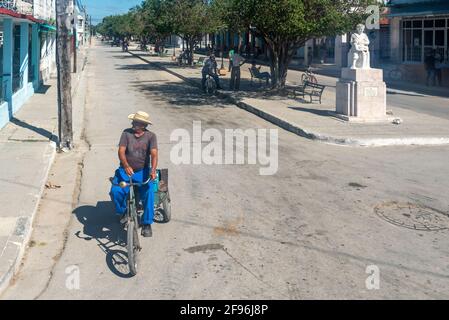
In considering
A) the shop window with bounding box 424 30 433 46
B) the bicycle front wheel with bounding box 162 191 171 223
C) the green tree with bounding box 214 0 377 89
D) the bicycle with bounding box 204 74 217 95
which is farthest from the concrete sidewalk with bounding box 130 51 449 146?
the shop window with bounding box 424 30 433 46

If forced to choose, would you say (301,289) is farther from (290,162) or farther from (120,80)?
(120,80)

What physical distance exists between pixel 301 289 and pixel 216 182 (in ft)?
14.0

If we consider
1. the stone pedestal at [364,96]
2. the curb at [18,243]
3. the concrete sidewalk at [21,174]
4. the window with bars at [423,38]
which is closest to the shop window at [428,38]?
the window with bars at [423,38]

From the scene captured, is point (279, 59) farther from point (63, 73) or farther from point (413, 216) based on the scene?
point (413, 216)

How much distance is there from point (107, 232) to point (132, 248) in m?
1.47

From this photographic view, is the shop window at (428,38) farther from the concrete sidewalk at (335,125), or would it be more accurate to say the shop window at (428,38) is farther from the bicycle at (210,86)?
the bicycle at (210,86)

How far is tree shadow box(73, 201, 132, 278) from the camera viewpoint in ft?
19.9

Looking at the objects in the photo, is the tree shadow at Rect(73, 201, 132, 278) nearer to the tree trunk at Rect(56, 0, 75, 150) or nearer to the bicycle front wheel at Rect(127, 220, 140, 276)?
the bicycle front wheel at Rect(127, 220, 140, 276)

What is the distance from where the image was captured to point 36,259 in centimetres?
628

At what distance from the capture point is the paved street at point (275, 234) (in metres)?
5.45

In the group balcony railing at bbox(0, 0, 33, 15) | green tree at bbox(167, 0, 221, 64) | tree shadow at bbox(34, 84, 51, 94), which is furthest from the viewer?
green tree at bbox(167, 0, 221, 64)

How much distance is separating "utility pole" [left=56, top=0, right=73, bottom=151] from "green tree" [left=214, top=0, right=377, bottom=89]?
7867 mm

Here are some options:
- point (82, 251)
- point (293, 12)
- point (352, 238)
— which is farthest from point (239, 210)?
point (293, 12)

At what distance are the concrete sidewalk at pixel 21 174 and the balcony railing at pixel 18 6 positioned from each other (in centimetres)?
299
